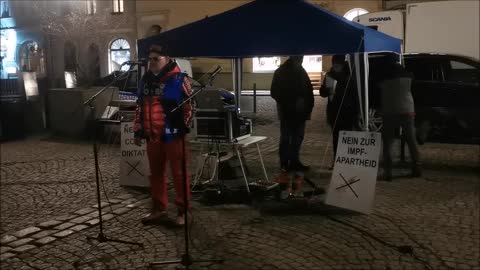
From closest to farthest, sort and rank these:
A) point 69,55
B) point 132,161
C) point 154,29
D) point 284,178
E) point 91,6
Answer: point 284,178 → point 132,161 → point 69,55 → point 91,6 → point 154,29

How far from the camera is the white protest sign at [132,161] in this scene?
6875mm

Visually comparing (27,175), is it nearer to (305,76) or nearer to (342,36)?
(305,76)

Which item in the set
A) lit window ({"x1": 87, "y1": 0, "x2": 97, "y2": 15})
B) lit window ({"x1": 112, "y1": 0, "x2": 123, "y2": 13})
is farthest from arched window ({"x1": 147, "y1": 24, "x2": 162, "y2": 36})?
lit window ({"x1": 87, "y1": 0, "x2": 97, "y2": 15})

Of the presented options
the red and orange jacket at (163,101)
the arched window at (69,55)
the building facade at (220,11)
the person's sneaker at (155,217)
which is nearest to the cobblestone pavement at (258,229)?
the person's sneaker at (155,217)

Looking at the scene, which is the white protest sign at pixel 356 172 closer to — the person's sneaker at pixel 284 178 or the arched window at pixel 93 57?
the person's sneaker at pixel 284 178

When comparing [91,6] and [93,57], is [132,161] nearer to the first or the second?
[93,57]

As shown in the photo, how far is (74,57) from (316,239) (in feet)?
78.3

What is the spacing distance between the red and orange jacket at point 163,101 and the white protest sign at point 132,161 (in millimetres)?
1631

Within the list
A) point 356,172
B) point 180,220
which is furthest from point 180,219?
point 356,172

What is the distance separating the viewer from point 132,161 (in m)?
7.03

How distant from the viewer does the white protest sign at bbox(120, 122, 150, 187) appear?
6.88 m

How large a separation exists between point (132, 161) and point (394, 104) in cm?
384

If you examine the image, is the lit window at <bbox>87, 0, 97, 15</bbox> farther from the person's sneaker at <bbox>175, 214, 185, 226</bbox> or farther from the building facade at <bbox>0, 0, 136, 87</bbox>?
the person's sneaker at <bbox>175, 214, 185, 226</bbox>

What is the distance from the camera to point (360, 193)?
5586mm
